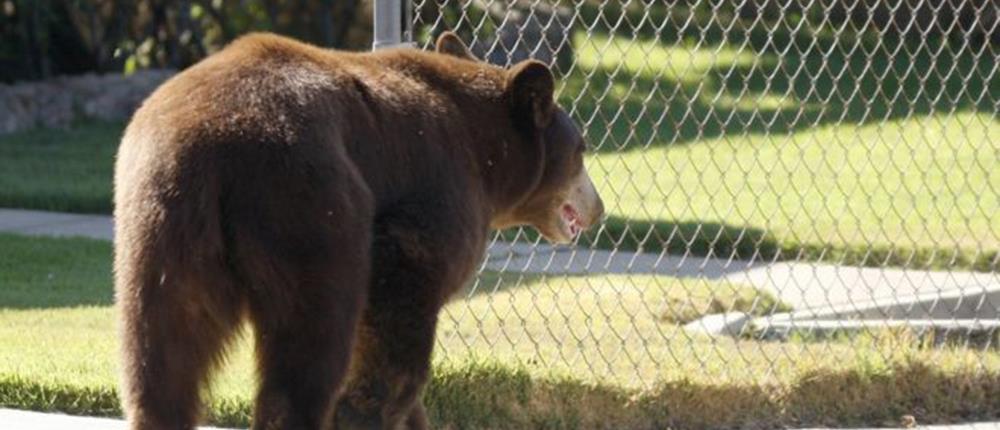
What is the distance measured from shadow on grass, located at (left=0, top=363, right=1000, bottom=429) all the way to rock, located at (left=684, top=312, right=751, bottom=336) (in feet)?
3.49

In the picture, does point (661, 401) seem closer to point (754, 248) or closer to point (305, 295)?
point (305, 295)

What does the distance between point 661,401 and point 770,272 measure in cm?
225

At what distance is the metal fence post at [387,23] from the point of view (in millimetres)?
6926

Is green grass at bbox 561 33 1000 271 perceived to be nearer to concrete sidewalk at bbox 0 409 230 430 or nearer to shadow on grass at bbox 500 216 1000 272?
shadow on grass at bbox 500 216 1000 272

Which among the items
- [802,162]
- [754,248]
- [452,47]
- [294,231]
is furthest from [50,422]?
[802,162]

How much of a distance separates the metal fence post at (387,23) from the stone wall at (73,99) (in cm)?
874

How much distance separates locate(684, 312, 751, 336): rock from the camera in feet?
27.6

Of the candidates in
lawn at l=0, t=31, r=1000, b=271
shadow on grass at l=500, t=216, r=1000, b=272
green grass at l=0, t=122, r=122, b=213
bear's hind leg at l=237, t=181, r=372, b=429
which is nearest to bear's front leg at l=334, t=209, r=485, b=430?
bear's hind leg at l=237, t=181, r=372, b=429

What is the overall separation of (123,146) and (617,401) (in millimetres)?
2599

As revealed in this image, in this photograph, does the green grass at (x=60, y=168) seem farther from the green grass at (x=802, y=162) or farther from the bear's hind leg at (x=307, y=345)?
the bear's hind leg at (x=307, y=345)

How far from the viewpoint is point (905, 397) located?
7.47 metres

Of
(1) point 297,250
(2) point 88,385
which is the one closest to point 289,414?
(1) point 297,250

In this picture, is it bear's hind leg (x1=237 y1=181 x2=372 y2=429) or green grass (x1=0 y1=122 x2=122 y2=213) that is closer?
bear's hind leg (x1=237 y1=181 x2=372 y2=429)

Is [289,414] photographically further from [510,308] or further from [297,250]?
[510,308]
